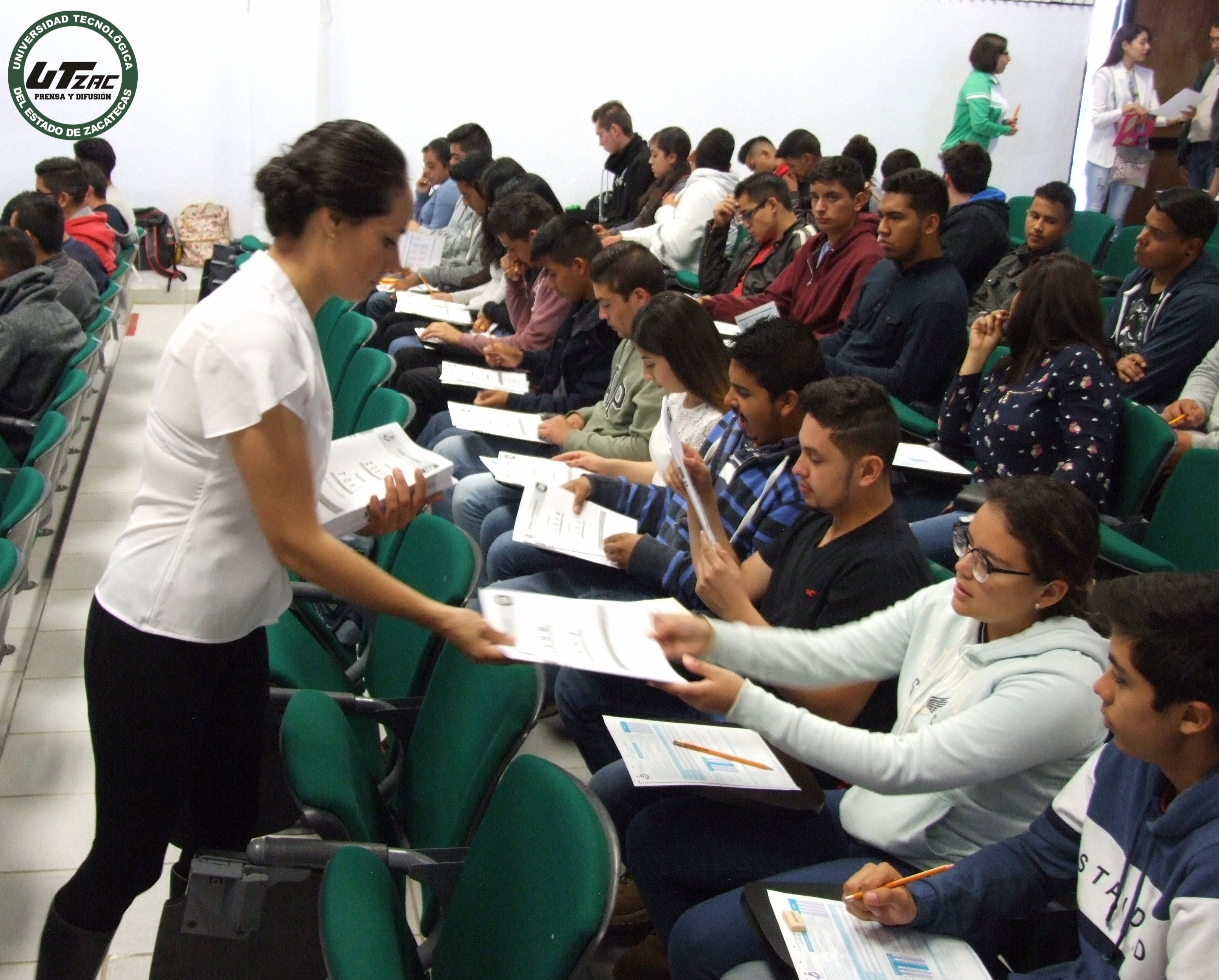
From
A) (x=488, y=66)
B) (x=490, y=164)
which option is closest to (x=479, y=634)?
(x=490, y=164)

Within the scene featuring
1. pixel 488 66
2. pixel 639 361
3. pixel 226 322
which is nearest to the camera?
pixel 226 322

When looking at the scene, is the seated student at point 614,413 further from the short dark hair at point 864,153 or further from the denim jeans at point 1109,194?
the denim jeans at point 1109,194

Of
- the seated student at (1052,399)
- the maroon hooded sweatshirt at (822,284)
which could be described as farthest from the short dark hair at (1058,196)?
the seated student at (1052,399)

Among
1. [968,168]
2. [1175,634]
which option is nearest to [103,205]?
[968,168]

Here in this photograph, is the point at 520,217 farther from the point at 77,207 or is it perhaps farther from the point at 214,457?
the point at 214,457

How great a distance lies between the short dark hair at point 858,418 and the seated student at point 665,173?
438 cm

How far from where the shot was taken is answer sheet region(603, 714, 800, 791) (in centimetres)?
158

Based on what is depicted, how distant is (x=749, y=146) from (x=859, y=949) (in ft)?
23.1

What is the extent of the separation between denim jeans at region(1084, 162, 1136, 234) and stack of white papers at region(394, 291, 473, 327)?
4563mm

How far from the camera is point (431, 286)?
5.96 metres

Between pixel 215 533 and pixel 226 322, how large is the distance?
0.27m

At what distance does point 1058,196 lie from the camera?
426 cm

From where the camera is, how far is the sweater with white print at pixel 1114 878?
116cm

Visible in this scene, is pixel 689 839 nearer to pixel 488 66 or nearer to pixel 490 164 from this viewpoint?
pixel 490 164
